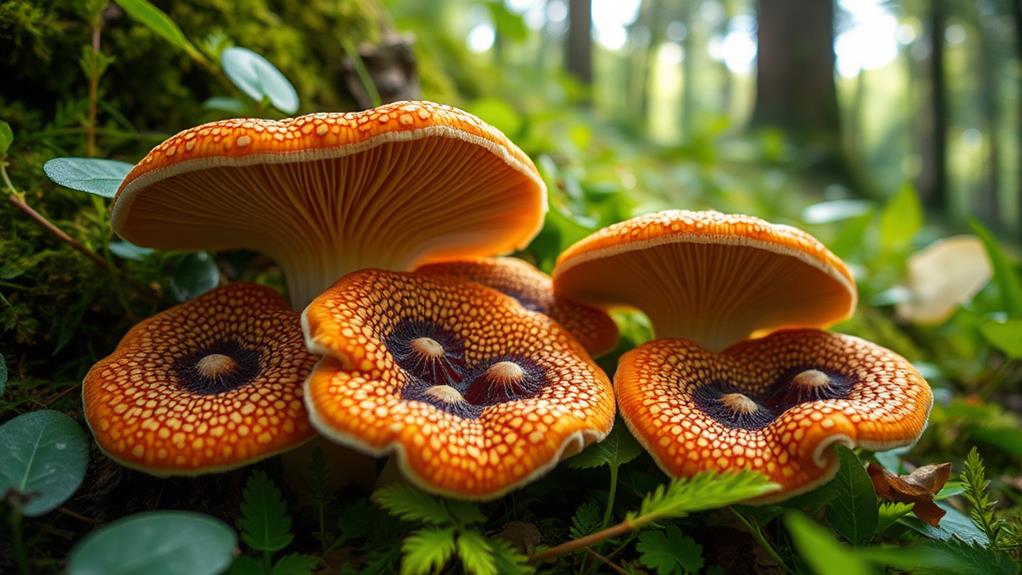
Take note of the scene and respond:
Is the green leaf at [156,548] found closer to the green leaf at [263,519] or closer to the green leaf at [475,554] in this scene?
the green leaf at [263,519]

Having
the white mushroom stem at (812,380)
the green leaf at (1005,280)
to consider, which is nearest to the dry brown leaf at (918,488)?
the white mushroom stem at (812,380)

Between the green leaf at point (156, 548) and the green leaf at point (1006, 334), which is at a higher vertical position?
the green leaf at point (156, 548)

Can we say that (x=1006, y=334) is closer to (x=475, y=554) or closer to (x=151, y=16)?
(x=475, y=554)

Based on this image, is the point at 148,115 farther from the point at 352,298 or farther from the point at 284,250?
the point at 352,298

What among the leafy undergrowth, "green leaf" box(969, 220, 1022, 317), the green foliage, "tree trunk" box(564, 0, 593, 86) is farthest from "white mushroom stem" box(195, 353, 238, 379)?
"tree trunk" box(564, 0, 593, 86)

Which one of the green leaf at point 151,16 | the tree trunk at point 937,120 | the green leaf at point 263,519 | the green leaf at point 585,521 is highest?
the green leaf at point 151,16

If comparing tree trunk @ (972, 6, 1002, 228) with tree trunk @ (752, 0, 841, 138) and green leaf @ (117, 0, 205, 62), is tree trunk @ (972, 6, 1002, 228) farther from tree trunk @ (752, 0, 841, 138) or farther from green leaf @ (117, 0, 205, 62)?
green leaf @ (117, 0, 205, 62)

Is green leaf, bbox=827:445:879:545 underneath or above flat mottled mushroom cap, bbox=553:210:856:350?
underneath
